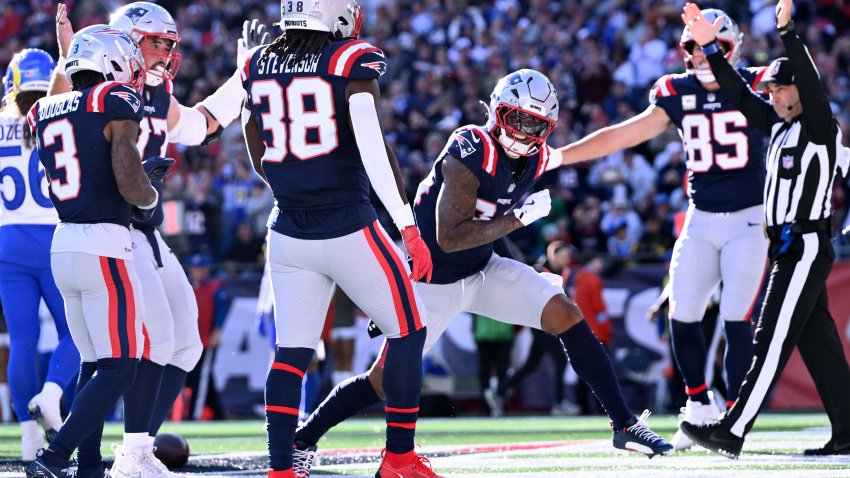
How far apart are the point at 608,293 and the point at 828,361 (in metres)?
5.59

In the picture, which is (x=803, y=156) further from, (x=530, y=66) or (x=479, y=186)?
(x=530, y=66)

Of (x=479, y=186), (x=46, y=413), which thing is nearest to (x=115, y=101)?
(x=479, y=186)

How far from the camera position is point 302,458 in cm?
526

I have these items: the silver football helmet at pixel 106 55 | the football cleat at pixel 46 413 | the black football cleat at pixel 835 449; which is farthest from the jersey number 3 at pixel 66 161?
the black football cleat at pixel 835 449

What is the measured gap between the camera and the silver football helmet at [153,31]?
580cm

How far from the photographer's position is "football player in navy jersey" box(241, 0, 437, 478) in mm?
4625

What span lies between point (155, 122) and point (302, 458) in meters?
1.65

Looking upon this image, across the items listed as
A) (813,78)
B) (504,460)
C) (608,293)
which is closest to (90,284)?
(504,460)

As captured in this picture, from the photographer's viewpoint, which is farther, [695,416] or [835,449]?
[695,416]

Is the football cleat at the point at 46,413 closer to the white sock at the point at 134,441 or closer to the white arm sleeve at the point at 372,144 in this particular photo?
the white sock at the point at 134,441

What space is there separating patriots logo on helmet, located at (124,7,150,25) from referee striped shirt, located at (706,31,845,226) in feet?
9.10

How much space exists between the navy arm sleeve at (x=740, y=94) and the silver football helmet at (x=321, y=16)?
1932 millimetres

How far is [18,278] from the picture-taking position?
6590 mm

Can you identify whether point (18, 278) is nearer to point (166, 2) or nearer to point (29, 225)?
point (29, 225)
